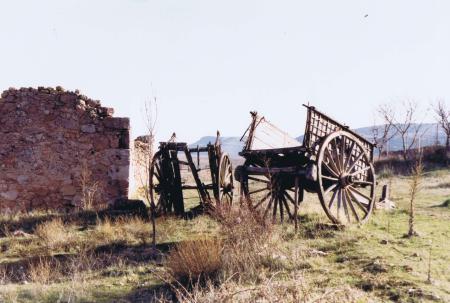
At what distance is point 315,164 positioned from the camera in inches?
290

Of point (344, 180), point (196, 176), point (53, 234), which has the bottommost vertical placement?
point (53, 234)

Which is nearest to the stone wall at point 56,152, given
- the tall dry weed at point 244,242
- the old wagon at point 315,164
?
the old wagon at point 315,164

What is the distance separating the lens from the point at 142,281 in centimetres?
578

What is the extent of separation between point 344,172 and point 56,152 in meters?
6.61

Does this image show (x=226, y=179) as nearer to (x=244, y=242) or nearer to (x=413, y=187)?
(x=244, y=242)

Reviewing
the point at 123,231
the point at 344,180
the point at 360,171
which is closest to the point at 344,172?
the point at 344,180

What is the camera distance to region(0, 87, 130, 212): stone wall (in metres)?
10.2

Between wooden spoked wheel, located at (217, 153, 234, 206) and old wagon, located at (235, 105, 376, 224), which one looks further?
wooden spoked wheel, located at (217, 153, 234, 206)

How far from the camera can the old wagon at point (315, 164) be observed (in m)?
7.59

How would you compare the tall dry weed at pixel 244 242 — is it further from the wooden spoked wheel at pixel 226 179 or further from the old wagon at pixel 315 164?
the wooden spoked wheel at pixel 226 179

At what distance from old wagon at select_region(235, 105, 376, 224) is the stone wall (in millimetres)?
3482

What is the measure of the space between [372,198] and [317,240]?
221 centimetres

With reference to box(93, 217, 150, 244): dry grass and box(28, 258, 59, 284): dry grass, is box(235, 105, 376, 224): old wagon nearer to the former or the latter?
box(93, 217, 150, 244): dry grass

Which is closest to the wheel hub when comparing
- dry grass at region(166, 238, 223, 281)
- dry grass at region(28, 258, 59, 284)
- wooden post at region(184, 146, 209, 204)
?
wooden post at region(184, 146, 209, 204)
